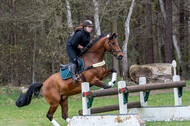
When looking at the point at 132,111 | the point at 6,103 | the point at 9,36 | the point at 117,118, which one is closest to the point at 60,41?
the point at 6,103

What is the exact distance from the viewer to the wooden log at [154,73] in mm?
16375

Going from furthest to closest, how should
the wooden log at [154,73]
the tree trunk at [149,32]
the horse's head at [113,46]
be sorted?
the tree trunk at [149,32] < the wooden log at [154,73] < the horse's head at [113,46]

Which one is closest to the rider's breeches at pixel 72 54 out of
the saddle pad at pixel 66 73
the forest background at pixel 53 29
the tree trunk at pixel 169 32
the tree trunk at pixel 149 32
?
the saddle pad at pixel 66 73

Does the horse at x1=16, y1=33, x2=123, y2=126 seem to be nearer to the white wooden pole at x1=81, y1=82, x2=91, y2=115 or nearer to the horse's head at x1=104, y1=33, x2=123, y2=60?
the horse's head at x1=104, y1=33, x2=123, y2=60

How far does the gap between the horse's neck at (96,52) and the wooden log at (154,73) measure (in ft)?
Result: 30.1

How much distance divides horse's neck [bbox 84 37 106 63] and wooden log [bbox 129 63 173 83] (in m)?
9.17

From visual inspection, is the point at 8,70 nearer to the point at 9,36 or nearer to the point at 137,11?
the point at 9,36

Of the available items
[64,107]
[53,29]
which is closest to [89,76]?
[64,107]

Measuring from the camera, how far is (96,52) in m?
7.78

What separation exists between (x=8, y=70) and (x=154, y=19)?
12235 mm

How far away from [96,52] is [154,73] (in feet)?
30.6

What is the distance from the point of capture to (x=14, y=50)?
19.4m

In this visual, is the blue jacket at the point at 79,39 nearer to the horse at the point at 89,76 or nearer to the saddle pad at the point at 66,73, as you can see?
the horse at the point at 89,76

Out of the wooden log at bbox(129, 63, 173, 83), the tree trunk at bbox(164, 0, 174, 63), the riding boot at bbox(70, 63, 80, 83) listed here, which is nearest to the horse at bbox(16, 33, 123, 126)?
the riding boot at bbox(70, 63, 80, 83)
